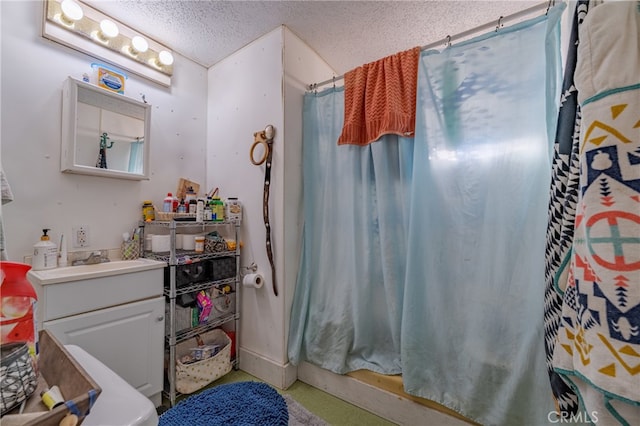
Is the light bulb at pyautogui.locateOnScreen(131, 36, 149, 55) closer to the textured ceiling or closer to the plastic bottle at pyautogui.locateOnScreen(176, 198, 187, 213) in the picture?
the textured ceiling

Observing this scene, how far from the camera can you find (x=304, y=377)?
1.68 metres

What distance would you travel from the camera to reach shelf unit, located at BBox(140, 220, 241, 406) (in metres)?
1.45

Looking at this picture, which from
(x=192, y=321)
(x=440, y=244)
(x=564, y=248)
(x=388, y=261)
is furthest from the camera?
(x=192, y=321)

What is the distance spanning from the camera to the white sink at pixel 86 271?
111cm

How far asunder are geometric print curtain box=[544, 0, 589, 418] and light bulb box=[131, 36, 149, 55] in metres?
2.26

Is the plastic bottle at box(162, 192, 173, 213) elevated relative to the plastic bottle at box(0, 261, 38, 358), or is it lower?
elevated

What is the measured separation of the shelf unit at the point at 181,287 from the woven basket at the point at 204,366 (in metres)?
0.05

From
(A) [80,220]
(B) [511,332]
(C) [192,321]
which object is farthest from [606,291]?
(A) [80,220]

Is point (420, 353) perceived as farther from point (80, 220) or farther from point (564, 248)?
point (80, 220)

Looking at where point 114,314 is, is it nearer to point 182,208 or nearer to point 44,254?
point 44,254

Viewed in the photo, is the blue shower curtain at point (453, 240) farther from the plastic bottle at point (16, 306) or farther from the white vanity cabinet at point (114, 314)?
the plastic bottle at point (16, 306)

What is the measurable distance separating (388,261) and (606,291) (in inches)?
35.3

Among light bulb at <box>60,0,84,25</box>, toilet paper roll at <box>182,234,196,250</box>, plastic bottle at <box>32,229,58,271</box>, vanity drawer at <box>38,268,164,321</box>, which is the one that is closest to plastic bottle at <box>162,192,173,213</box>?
toilet paper roll at <box>182,234,196,250</box>

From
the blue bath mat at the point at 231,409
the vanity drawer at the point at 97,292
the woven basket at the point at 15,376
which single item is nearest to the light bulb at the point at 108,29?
the vanity drawer at the point at 97,292
